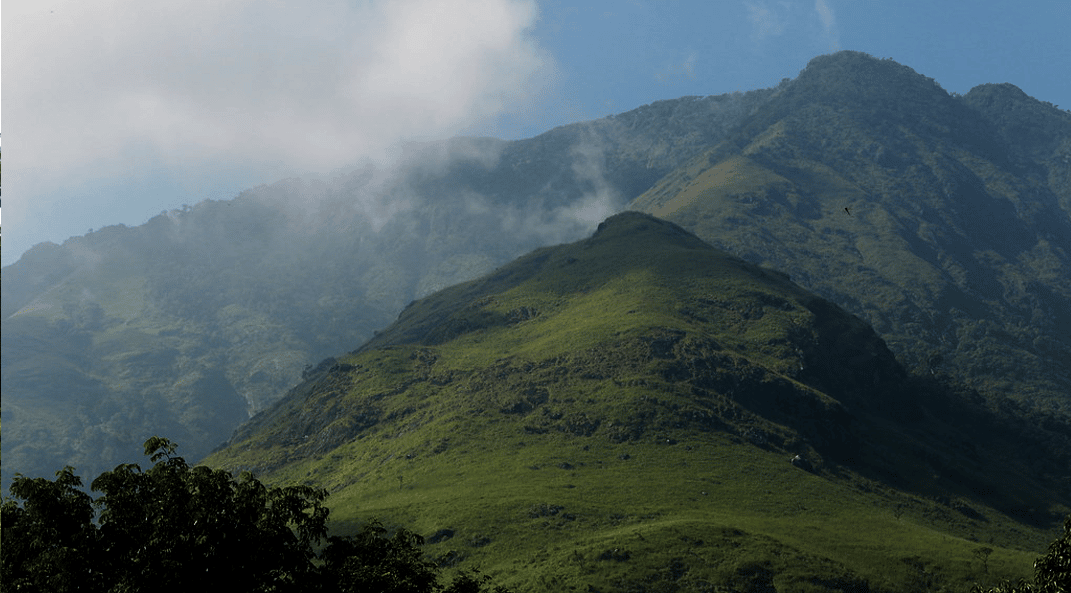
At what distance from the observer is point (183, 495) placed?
4606 centimetres

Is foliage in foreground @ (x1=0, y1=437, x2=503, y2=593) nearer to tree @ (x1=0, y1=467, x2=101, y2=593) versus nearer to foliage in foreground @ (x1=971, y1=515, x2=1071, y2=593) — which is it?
tree @ (x1=0, y1=467, x2=101, y2=593)

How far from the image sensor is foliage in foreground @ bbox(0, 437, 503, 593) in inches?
1724

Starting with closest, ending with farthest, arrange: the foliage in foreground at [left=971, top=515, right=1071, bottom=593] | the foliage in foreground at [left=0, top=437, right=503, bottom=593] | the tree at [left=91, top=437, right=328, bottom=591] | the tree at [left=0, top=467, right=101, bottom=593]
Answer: the tree at [left=0, top=467, right=101, bottom=593] → the foliage in foreground at [left=0, top=437, right=503, bottom=593] → the tree at [left=91, top=437, right=328, bottom=591] → the foliage in foreground at [left=971, top=515, right=1071, bottom=593]

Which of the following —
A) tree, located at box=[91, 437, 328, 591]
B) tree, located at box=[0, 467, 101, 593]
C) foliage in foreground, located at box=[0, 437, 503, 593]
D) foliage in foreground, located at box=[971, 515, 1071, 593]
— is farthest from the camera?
foliage in foreground, located at box=[971, 515, 1071, 593]

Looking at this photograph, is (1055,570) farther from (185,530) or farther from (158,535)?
(158,535)

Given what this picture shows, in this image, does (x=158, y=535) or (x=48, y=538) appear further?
(x=158, y=535)

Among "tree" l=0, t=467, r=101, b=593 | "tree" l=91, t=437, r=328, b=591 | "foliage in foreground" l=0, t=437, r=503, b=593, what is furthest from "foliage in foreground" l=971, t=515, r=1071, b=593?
"tree" l=0, t=467, r=101, b=593

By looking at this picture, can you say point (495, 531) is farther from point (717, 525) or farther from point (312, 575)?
point (312, 575)

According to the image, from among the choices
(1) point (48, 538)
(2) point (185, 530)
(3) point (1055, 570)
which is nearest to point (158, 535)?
(2) point (185, 530)

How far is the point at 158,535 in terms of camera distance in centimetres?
4500

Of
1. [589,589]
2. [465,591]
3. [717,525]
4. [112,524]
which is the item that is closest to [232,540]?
[112,524]

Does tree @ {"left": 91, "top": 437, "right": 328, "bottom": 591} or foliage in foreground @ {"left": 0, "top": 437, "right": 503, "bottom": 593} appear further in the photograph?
tree @ {"left": 91, "top": 437, "right": 328, "bottom": 591}

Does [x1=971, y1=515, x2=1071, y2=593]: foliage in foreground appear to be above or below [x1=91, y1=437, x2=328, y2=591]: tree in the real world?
below

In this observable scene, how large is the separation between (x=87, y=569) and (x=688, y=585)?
143 m
